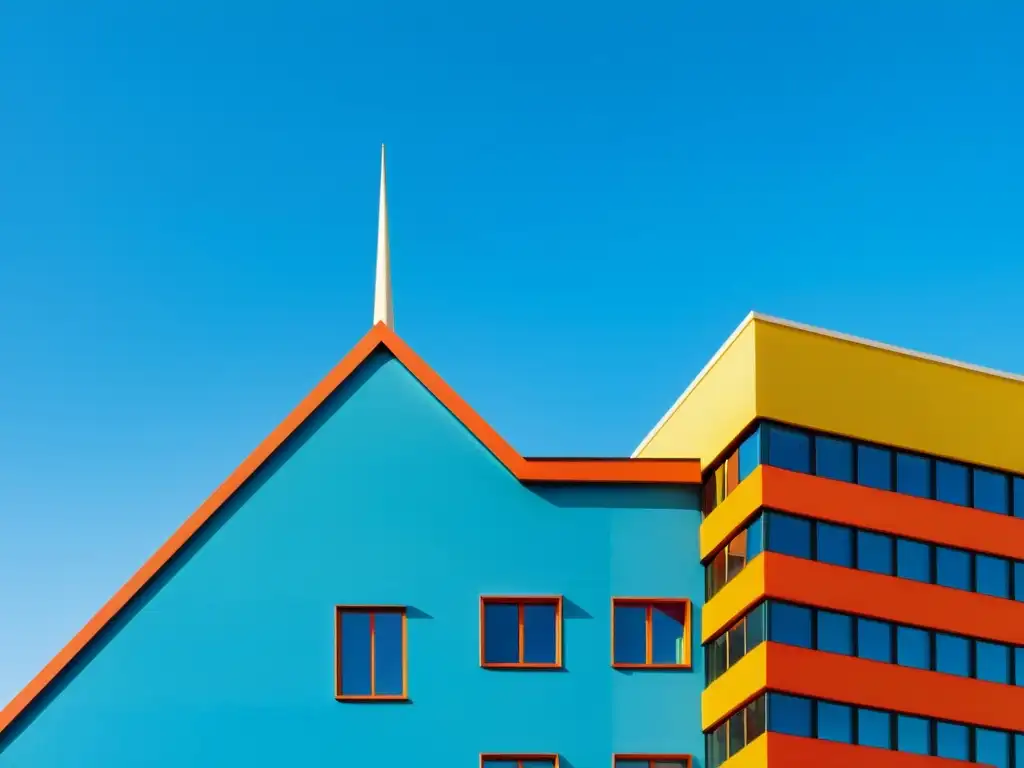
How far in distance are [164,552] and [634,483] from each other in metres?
11.2

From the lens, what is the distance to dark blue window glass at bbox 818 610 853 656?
101 feet

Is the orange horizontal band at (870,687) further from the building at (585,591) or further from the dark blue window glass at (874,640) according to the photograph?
the dark blue window glass at (874,640)

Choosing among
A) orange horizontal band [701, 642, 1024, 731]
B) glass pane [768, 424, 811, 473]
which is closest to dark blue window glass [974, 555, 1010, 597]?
orange horizontal band [701, 642, 1024, 731]

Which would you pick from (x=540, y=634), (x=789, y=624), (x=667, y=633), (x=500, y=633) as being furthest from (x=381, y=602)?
(x=789, y=624)

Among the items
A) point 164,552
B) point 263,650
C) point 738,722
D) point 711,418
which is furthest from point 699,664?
point 164,552

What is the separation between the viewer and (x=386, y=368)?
116 feet

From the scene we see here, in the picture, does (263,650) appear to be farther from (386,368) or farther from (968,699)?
(968,699)

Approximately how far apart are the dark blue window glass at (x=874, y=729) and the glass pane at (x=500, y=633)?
26.2 feet

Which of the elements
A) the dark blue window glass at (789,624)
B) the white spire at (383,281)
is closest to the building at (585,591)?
the dark blue window glass at (789,624)

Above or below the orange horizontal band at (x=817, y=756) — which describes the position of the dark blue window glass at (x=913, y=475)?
above

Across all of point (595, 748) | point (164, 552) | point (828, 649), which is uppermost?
point (164, 552)

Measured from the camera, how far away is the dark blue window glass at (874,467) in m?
31.8

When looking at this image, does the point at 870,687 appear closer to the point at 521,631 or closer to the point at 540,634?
the point at 540,634

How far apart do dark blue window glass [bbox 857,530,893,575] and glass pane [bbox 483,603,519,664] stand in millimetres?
8066
